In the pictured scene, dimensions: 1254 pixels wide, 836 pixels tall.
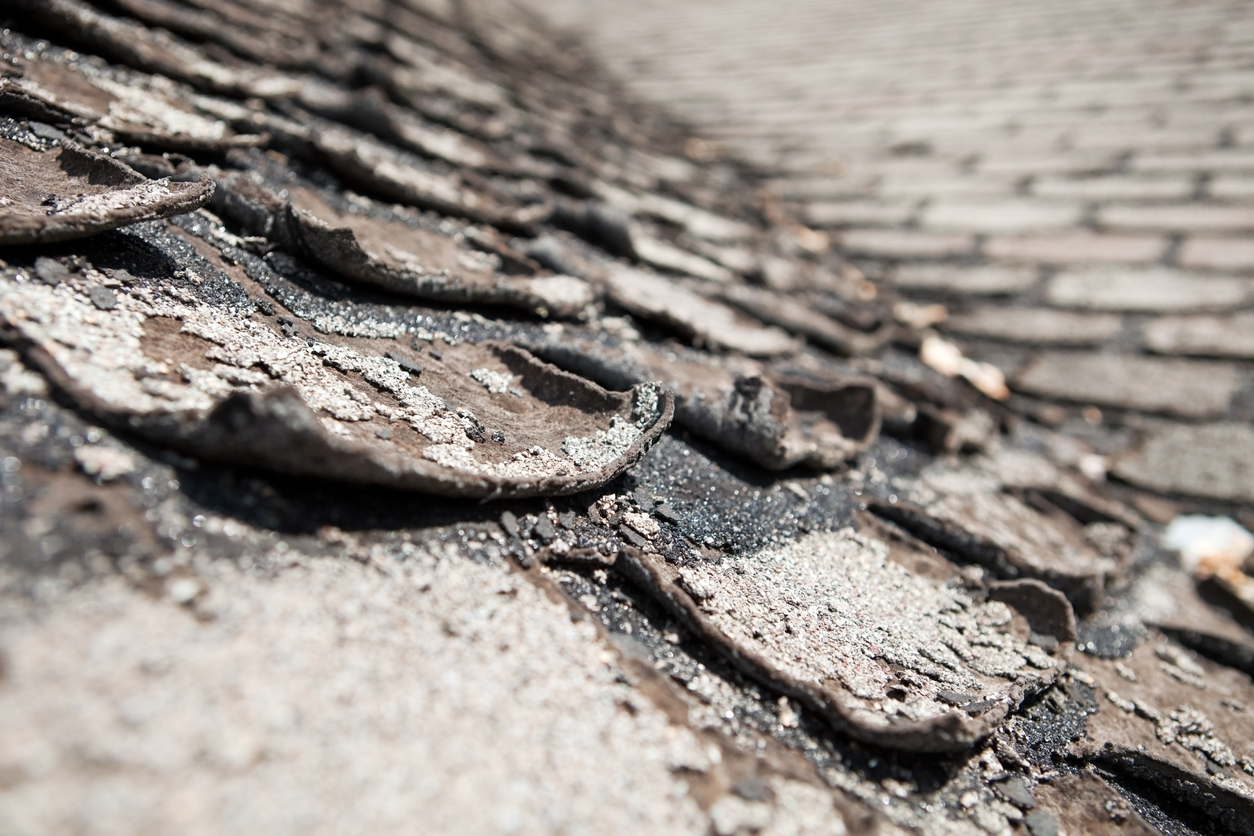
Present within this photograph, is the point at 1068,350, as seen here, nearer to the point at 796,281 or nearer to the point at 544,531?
the point at 796,281

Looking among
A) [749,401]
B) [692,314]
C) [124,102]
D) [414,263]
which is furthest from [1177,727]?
[124,102]

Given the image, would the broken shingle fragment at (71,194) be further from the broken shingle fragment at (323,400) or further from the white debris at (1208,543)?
the white debris at (1208,543)

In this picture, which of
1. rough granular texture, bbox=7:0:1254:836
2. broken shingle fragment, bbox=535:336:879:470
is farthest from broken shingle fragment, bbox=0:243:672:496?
broken shingle fragment, bbox=535:336:879:470

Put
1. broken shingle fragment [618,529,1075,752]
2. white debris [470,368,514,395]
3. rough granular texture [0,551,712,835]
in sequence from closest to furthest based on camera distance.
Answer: rough granular texture [0,551,712,835] < broken shingle fragment [618,529,1075,752] < white debris [470,368,514,395]

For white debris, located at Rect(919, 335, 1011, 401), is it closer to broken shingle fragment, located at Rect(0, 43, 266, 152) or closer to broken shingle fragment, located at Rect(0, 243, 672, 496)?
broken shingle fragment, located at Rect(0, 243, 672, 496)

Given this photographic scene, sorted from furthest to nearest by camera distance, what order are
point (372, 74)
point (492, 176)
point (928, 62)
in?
Answer: point (928, 62)
point (372, 74)
point (492, 176)

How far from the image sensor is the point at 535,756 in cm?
74

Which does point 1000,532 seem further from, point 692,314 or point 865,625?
point 692,314

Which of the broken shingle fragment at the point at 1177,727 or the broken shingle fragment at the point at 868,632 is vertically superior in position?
the broken shingle fragment at the point at 868,632

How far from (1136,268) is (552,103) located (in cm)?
255

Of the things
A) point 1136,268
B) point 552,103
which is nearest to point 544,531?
point 1136,268

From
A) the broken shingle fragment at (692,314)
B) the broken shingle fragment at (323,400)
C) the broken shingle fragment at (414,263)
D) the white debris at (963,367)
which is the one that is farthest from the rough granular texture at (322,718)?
the white debris at (963,367)

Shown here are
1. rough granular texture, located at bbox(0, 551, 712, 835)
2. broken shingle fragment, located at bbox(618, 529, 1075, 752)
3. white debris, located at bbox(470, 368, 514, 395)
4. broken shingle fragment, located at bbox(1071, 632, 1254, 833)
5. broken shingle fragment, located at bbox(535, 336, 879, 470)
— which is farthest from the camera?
broken shingle fragment, located at bbox(535, 336, 879, 470)

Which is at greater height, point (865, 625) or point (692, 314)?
point (692, 314)
